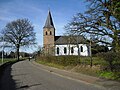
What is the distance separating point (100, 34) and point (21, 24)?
48359mm

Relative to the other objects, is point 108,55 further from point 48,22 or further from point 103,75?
point 48,22

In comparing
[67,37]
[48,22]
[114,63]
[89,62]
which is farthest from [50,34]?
[114,63]

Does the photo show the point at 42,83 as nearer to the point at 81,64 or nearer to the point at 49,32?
the point at 81,64

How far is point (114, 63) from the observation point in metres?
17.1

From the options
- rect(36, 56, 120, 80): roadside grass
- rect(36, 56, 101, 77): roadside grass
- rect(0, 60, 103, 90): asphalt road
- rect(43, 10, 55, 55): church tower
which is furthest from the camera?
rect(43, 10, 55, 55): church tower

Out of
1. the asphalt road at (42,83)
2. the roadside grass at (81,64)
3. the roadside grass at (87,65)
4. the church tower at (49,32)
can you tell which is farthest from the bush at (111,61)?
the church tower at (49,32)

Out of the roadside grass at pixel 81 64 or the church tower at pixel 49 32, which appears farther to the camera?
the church tower at pixel 49 32

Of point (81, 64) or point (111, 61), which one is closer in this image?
point (111, 61)

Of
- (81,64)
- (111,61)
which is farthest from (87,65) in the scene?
(111,61)

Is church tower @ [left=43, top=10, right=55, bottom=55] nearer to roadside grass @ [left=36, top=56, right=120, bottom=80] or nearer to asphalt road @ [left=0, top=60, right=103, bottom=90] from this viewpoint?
roadside grass @ [left=36, top=56, right=120, bottom=80]

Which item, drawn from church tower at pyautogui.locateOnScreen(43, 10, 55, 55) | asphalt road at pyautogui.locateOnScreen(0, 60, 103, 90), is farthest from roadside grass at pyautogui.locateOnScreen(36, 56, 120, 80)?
church tower at pyautogui.locateOnScreen(43, 10, 55, 55)

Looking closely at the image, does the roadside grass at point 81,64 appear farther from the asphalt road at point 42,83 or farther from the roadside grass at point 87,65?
the asphalt road at point 42,83

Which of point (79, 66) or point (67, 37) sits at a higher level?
point (67, 37)

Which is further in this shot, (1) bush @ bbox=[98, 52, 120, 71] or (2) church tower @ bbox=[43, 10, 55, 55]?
(2) church tower @ bbox=[43, 10, 55, 55]
